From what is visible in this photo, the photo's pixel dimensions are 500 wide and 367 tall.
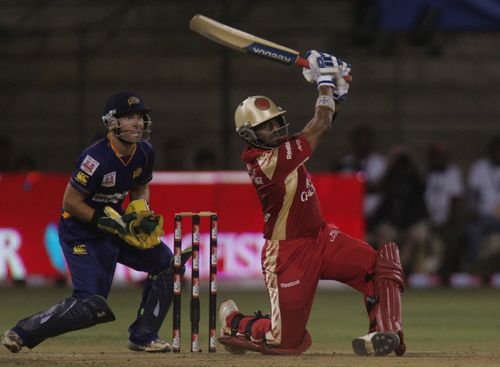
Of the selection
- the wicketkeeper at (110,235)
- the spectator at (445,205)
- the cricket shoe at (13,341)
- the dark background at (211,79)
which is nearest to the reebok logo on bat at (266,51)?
the wicketkeeper at (110,235)

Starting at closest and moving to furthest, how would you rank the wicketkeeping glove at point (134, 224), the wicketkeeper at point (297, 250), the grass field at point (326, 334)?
the grass field at point (326, 334) → the wicketkeeping glove at point (134, 224) → the wicketkeeper at point (297, 250)

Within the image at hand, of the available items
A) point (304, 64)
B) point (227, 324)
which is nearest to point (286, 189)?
point (304, 64)

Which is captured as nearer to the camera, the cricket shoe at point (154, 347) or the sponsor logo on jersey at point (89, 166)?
the sponsor logo on jersey at point (89, 166)

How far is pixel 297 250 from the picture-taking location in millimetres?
9562

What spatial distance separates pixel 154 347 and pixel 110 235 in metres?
0.89

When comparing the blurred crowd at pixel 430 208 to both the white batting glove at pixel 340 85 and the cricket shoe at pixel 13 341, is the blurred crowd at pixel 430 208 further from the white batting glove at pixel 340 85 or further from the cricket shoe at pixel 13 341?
the cricket shoe at pixel 13 341

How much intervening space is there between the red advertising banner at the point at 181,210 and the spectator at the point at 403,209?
0.35 meters

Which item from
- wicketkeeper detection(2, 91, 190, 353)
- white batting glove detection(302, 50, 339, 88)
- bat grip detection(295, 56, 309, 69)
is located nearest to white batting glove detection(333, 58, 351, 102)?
white batting glove detection(302, 50, 339, 88)

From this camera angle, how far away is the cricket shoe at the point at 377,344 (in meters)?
9.20

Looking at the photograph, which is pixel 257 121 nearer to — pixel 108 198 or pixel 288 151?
pixel 288 151

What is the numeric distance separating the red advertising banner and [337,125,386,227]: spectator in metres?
0.31

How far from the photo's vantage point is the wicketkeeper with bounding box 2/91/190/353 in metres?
9.30

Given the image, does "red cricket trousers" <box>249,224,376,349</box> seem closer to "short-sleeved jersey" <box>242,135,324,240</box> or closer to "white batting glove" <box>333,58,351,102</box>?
"short-sleeved jersey" <box>242,135,324,240</box>

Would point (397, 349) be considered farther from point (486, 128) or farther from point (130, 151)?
point (486, 128)
